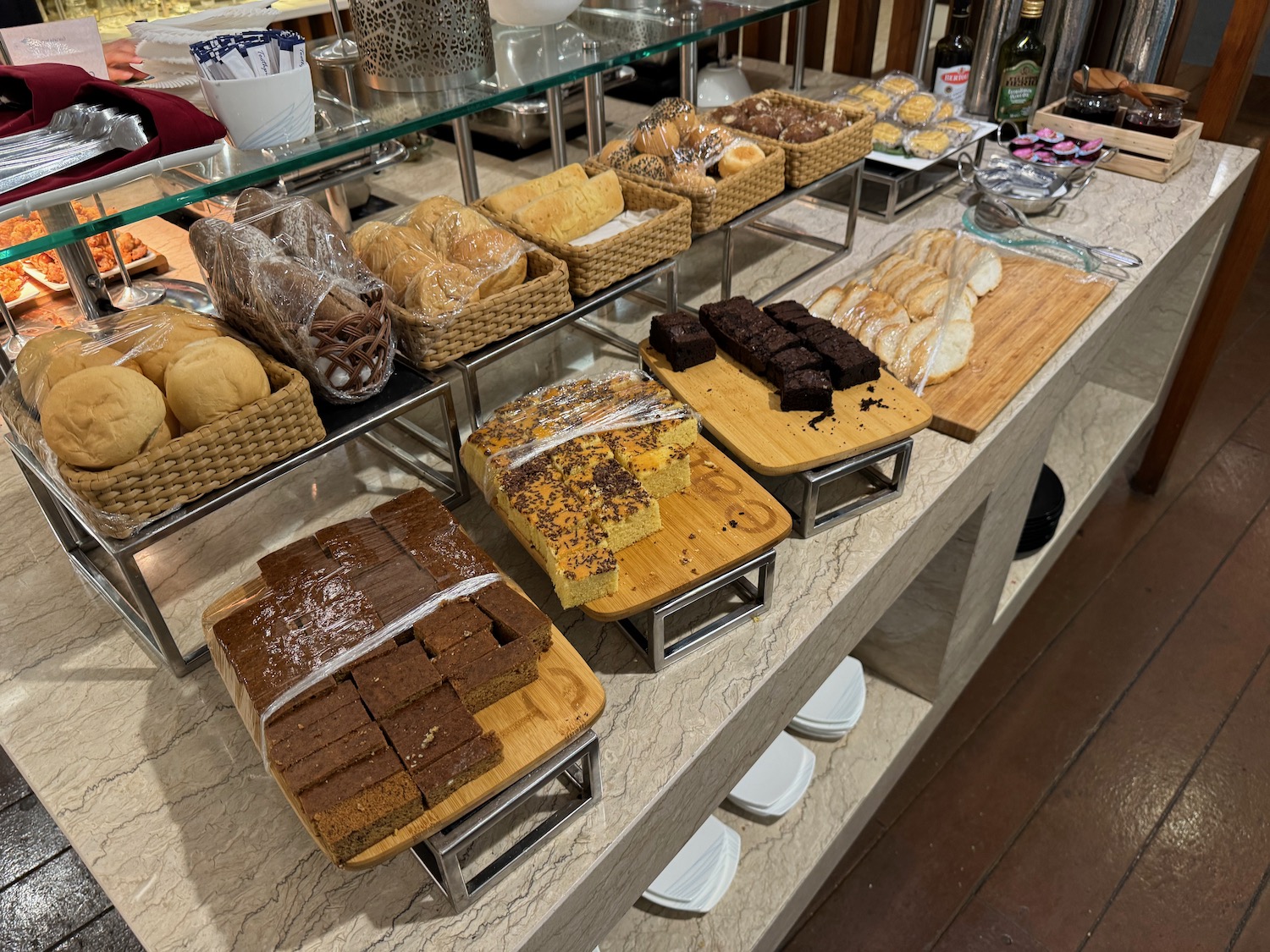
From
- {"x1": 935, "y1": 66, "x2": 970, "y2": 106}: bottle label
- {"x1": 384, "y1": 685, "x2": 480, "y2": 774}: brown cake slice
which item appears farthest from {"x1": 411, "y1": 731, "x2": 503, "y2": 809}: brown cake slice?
{"x1": 935, "y1": 66, "x2": 970, "y2": 106}: bottle label

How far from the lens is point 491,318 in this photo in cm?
107

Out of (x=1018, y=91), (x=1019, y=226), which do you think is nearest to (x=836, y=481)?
(x=1019, y=226)

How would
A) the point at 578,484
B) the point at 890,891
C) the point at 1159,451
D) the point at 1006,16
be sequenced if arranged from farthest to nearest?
the point at 1159,451 < the point at 1006,16 < the point at 890,891 < the point at 578,484

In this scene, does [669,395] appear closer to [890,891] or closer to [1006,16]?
[890,891]

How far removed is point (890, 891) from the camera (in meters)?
1.74

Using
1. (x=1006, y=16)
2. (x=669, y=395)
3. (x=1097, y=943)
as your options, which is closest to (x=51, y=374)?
(x=669, y=395)

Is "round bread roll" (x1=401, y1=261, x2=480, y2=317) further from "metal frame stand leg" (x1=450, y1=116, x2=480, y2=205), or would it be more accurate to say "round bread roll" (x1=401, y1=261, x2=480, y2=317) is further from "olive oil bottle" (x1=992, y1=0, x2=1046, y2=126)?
"olive oil bottle" (x1=992, y1=0, x2=1046, y2=126)

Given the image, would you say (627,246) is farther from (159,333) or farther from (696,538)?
(159,333)

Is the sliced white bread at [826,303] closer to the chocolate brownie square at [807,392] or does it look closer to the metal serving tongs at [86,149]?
the chocolate brownie square at [807,392]

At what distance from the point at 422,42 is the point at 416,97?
2.6 inches

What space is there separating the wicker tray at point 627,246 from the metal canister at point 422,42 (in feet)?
0.59

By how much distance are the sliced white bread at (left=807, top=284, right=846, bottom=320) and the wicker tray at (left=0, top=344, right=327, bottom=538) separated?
80 centimetres

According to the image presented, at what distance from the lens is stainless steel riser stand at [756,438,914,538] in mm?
1101

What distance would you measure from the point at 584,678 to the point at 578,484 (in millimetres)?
226
